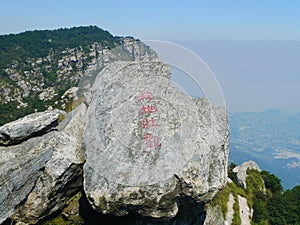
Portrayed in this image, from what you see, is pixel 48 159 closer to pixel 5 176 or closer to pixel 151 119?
pixel 5 176

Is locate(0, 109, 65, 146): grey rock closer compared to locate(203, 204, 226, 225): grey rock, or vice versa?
locate(0, 109, 65, 146): grey rock

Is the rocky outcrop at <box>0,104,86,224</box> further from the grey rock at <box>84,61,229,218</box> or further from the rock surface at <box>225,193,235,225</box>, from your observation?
the rock surface at <box>225,193,235,225</box>

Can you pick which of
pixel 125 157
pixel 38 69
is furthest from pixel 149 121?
pixel 38 69

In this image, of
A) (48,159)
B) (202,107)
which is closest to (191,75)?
(202,107)

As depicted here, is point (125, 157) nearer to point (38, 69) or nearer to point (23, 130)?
point (23, 130)

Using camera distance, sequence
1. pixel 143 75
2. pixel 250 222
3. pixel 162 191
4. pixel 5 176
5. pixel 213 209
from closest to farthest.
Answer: pixel 162 191
pixel 5 176
pixel 143 75
pixel 213 209
pixel 250 222

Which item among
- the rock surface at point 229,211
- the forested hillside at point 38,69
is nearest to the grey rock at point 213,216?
the rock surface at point 229,211

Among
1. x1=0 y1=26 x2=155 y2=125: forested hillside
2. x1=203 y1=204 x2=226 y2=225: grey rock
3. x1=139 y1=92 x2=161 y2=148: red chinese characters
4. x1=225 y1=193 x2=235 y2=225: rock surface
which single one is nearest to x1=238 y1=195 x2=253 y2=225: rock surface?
x1=225 y1=193 x2=235 y2=225: rock surface
